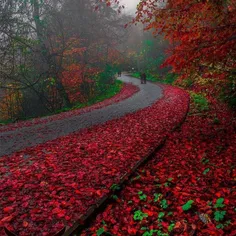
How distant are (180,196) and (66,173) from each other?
2.61 meters

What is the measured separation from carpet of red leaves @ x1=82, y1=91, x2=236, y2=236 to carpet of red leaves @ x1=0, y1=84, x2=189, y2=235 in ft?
1.45

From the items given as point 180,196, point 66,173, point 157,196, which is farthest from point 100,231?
point 66,173

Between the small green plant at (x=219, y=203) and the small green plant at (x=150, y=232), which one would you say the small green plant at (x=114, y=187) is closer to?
the small green plant at (x=150, y=232)

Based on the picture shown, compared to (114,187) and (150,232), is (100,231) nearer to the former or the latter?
(150,232)

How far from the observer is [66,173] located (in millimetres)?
5371

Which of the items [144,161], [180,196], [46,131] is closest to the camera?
[180,196]

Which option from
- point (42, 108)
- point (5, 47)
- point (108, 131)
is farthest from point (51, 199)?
point (42, 108)

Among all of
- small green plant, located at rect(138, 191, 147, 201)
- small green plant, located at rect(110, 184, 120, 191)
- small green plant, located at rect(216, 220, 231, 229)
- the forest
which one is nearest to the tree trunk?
the forest

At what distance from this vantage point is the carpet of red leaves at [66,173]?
380 centimetres

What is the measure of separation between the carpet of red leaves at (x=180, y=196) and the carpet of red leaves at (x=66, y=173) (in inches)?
17.4

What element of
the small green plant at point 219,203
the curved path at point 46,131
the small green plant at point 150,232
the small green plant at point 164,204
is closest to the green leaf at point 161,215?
the small green plant at point 164,204

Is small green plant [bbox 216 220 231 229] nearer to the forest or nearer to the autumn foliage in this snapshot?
the forest

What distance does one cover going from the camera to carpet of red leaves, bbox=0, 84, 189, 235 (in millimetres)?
3796

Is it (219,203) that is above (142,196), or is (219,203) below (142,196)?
above
